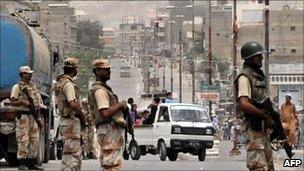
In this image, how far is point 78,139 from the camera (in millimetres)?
15516

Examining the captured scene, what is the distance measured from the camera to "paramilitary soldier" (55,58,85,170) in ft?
50.2

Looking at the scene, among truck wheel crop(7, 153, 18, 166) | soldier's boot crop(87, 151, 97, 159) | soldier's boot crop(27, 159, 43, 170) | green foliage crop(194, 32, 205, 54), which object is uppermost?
green foliage crop(194, 32, 205, 54)

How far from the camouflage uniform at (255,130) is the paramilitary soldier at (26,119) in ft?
25.4

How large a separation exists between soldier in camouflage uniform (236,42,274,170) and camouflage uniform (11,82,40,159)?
25.7 feet

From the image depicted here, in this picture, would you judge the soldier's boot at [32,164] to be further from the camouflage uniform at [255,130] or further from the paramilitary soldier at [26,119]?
the camouflage uniform at [255,130]

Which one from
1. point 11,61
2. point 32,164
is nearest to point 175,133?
point 11,61

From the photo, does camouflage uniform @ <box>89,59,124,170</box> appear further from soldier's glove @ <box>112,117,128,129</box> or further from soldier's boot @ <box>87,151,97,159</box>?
soldier's boot @ <box>87,151,97,159</box>

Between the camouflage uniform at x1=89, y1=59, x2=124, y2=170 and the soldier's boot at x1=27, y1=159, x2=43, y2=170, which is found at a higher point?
the camouflage uniform at x1=89, y1=59, x2=124, y2=170

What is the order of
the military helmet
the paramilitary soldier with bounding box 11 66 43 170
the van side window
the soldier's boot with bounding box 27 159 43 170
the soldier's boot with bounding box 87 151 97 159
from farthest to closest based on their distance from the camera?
1. the van side window
2. the soldier's boot with bounding box 87 151 97 159
3. the soldier's boot with bounding box 27 159 43 170
4. the paramilitary soldier with bounding box 11 66 43 170
5. the military helmet

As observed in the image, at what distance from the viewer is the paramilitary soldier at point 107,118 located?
13.4 meters

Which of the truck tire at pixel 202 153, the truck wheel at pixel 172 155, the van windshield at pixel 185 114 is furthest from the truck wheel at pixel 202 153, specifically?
the van windshield at pixel 185 114

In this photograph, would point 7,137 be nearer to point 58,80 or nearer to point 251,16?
point 58,80

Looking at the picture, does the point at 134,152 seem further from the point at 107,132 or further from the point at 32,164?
the point at 107,132

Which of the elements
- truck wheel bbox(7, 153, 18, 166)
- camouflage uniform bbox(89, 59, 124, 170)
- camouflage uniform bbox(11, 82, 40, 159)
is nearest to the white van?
truck wheel bbox(7, 153, 18, 166)
